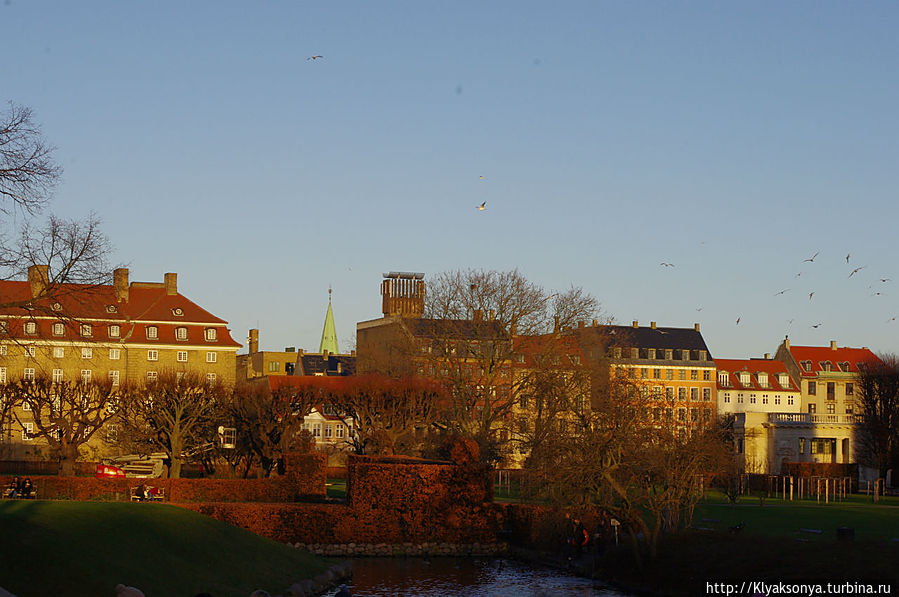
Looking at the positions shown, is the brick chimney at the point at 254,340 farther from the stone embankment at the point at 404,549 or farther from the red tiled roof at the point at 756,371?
the stone embankment at the point at 404,549

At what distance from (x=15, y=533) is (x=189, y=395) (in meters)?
37.4

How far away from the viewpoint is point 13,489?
155 ft

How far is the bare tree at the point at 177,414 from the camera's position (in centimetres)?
6138

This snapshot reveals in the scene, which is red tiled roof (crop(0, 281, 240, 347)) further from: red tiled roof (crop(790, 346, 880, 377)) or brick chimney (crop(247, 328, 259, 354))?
red tiled roof (crop(790, 346, 880, 377))

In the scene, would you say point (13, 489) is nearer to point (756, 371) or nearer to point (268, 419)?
point (268, 419)

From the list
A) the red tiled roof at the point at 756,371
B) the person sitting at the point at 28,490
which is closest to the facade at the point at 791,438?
the red tiled roof at the point at 756,371

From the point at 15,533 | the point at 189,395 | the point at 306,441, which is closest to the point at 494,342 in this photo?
the point at 306,441

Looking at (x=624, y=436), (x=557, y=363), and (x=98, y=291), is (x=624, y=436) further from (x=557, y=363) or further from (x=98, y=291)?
(x=557, y=363)

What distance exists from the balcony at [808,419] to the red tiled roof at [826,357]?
29.6 metres

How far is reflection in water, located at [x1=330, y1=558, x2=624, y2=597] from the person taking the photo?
34.5 m

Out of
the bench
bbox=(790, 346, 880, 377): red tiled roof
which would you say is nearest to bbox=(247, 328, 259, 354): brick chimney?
bbox=(790, 346, 880, 377): red tiled roof

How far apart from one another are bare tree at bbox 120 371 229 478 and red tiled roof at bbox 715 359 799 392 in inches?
2982

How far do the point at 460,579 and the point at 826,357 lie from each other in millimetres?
102084

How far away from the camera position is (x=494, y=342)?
71000 millimetres
